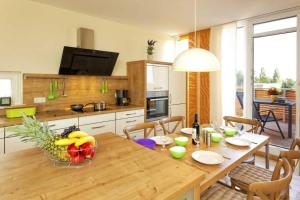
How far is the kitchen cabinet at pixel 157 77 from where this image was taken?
11.1ft

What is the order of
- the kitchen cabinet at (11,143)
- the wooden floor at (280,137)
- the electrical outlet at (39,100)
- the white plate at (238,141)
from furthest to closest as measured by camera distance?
the wooden floor at (280,137) → the electrical outlet at (39,100) → the kitchen cabinet at (11,143) → the white plate at (238,141)

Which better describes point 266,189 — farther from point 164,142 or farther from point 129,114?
A: point 129,114

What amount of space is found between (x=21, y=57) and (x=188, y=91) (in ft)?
9.83

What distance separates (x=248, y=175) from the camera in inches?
68.2

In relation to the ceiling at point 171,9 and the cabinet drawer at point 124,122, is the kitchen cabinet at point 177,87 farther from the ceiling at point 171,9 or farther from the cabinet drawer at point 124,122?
the ceiling at point 171,9

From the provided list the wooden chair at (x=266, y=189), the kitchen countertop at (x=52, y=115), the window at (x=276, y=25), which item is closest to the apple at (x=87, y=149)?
the wooden chair at (x=266, y=189)

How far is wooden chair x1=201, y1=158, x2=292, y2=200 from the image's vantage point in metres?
0.96

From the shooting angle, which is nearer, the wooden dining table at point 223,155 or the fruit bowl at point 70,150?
the fruit bowl at point 70,150

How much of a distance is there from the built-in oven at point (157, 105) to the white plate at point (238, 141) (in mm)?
1735

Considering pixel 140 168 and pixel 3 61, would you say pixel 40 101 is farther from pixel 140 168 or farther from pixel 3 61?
pixel 140 168

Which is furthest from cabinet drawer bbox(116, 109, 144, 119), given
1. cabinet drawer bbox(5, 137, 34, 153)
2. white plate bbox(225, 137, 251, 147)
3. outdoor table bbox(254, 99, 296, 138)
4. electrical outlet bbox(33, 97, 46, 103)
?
outdoor table bbox(254, 99, 296, 138)

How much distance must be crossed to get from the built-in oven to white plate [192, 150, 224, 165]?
198 centimetres

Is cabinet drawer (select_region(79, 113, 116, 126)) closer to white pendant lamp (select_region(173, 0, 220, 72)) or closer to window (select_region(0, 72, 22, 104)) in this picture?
window (select_region(0, 72, 22, 104))

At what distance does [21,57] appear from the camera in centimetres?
257
